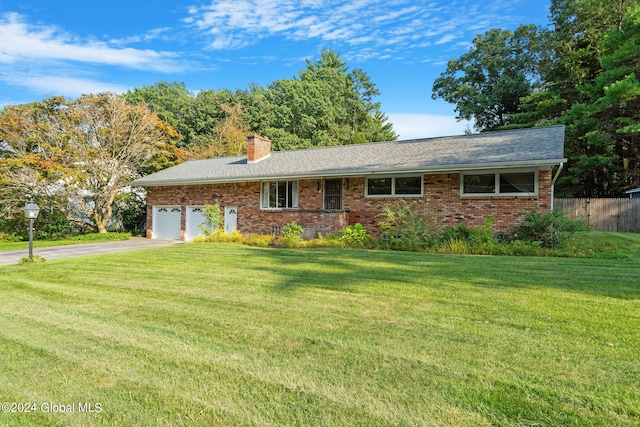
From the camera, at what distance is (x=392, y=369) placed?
267cm

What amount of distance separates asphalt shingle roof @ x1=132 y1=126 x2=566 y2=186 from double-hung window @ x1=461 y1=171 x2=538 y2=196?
66 cm

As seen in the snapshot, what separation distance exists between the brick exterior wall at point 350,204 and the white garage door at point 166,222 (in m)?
0.39

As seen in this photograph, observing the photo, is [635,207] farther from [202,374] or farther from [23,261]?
[23,261]

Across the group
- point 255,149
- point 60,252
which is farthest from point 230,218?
point 60,252

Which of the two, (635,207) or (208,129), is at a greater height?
(208,129)

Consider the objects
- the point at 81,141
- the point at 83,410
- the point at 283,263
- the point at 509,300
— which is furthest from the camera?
the point at 81,141

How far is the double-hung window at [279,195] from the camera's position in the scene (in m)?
15.2

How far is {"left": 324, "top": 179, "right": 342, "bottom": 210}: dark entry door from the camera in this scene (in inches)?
565

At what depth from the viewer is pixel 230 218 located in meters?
16.4

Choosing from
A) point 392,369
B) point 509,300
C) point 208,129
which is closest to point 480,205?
point 509,300

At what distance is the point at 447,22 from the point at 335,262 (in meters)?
9.84

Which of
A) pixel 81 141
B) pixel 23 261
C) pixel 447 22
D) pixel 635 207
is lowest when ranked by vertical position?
pixel 23 261

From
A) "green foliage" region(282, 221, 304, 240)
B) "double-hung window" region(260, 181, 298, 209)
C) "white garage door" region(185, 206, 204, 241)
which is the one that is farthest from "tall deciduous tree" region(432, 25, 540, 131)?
"white garage door" region(185, 206, 204, 241)

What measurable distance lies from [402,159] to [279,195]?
548cm
